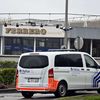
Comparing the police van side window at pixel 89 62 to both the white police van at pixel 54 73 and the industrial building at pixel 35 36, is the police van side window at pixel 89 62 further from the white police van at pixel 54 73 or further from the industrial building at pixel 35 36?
the industrial building at pixel 35 36

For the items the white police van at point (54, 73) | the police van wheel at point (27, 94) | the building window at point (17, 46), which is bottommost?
the police van wheel at point (27, 94)

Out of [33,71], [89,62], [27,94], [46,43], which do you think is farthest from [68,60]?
[46,43]

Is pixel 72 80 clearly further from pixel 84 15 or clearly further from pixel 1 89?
pixel 84 15

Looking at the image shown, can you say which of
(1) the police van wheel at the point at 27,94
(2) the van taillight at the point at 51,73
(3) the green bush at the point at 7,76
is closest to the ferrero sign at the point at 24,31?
(3) the green bush at the point at 7,76

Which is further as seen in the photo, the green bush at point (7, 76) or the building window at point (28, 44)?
the building window at point (28, 44)

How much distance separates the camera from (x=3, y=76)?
Answer: 29953 millimetres

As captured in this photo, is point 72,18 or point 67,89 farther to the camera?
point 72,18

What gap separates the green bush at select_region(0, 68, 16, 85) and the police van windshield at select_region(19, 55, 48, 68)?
7308 millimetres

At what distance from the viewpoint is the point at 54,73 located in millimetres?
21641

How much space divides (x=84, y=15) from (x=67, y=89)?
3153cm

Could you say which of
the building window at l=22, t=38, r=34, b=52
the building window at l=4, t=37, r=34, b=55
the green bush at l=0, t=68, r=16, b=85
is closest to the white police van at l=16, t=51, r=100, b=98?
the green bush at l=0, t=68, r=16, b=85

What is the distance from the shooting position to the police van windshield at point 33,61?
21.9m

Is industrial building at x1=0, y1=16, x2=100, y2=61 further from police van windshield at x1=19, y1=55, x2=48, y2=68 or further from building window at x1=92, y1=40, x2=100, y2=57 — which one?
police van windshield at x1=19, y1=55, x2=48, y2=68

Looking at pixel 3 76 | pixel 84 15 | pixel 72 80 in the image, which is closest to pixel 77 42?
pixel 3 76
